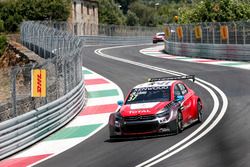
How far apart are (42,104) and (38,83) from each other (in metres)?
1.14

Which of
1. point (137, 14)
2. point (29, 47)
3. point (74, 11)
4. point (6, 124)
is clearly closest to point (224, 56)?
point (29, 47)

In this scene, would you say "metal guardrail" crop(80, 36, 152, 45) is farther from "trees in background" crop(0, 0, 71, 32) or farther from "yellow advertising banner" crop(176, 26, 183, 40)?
"yellow advertising banner" crop(176, 26, 183, 40)

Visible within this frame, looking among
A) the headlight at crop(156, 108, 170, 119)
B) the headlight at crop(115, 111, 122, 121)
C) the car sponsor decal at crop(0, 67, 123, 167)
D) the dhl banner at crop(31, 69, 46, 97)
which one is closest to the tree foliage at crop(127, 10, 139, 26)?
the car sponsor decal at crop(0, 67, 123, 167)

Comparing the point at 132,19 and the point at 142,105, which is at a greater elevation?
the point at 132,19

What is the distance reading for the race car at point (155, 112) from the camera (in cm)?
1484

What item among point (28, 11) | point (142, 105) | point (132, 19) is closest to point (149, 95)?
point (142, 105)

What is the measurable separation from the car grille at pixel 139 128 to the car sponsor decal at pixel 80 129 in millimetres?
1523

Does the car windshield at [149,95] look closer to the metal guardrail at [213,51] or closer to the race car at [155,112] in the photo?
the race car at [155,112]

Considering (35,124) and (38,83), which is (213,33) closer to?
(38,83)

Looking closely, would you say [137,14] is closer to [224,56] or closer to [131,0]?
[131,0]

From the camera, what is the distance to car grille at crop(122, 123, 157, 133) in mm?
14852

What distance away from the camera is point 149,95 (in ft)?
52.9

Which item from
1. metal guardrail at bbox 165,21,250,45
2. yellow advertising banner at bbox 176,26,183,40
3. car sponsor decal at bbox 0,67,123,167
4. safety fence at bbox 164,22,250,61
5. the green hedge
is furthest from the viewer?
the green hedge

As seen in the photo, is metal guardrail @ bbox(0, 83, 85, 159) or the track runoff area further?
metal guardrail @ bbox(0, 83, 85, 159)
